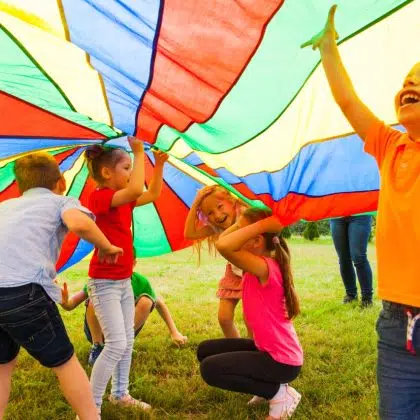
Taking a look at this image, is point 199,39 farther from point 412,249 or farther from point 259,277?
point 259,277

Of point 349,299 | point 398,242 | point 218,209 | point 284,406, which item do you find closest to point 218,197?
point 218,209

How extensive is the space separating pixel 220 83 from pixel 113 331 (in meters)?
1.19

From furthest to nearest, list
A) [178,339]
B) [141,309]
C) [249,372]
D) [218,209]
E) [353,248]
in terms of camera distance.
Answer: [353,248]
[178,339]
[141,309]
[218,209]
[249,372]

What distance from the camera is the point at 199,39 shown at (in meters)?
1.55

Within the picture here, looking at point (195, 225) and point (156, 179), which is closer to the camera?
point (156, 179)

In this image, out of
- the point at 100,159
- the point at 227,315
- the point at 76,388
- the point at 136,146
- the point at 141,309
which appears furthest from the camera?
the point at 141,309

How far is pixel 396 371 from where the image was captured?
56.4 inches

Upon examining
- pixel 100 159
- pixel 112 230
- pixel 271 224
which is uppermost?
pixel 100 159

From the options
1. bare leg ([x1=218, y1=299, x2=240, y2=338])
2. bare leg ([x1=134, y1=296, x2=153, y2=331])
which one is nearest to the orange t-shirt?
bare leg ([x1=218, y1=299, x2=240, y2=338])

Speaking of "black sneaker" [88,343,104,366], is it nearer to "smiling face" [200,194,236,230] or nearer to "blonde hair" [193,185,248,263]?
"blonde hair" [193,185,248,263]

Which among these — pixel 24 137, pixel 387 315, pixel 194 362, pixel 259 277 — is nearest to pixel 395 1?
pixel 387 315

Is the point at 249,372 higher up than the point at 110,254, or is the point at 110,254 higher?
the point at 110,254

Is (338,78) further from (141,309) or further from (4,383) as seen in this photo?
(141,309)

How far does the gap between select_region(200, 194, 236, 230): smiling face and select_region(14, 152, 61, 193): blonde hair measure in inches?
35.1
